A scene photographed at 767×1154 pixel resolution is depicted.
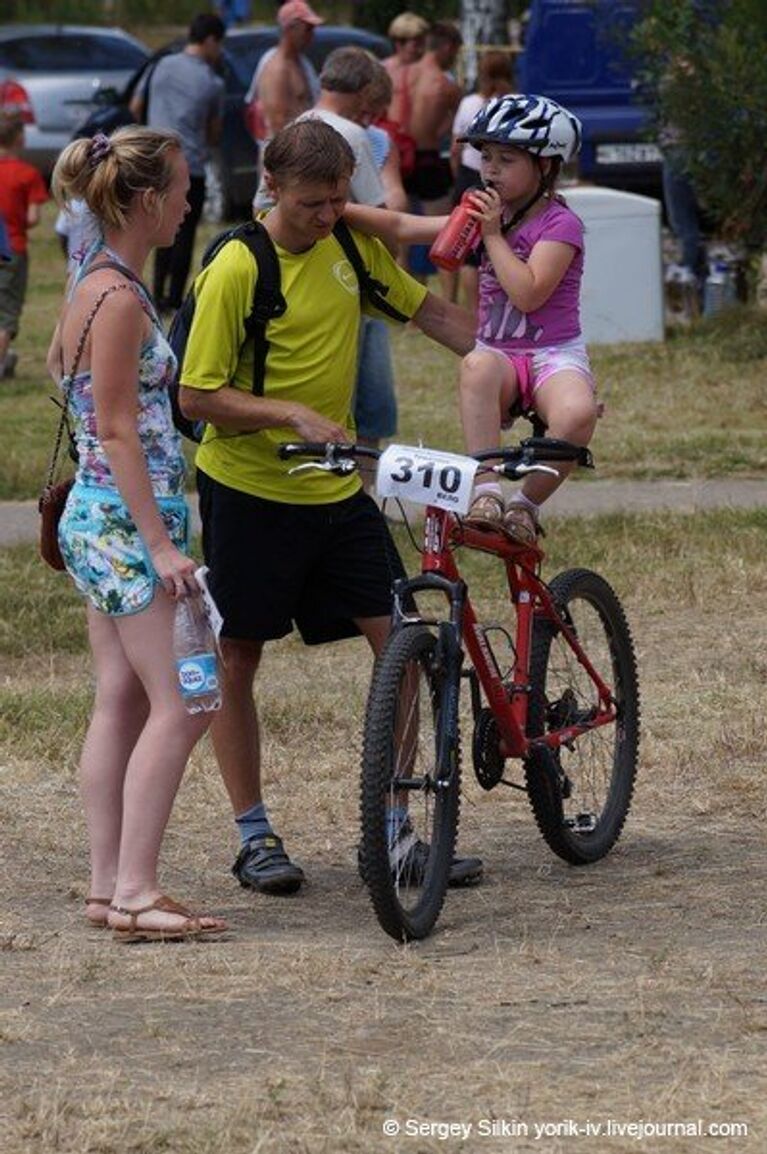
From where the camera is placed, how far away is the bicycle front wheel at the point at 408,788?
5.51m

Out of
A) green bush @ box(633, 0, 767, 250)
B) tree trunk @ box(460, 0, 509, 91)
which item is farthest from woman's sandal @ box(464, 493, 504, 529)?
tree trunk @ box(460, 0, 509, 91)

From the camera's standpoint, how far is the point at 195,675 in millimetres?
5656

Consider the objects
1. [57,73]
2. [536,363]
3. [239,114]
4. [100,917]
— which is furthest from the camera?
[57,73]

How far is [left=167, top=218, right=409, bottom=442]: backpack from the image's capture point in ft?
19.2

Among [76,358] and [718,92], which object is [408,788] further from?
[718,92]

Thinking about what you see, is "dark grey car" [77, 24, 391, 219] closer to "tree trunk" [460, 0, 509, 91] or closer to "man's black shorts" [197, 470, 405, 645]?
"tree trunk" [460, 0, 509, 91]

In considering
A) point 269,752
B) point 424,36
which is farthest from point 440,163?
point 269,752

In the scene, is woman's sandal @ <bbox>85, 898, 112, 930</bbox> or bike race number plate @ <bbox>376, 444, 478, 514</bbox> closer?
bike race number plate @ <bbox>376, 444, 478, 514</bbox>

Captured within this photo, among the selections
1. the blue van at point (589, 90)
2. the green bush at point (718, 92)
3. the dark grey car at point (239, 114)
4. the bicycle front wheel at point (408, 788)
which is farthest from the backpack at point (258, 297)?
the dark grey car at point (239, 114)

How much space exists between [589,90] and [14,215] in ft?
19.2

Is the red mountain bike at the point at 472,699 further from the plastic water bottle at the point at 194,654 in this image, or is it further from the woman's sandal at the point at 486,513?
the plastic water bottle at the point at 194,654

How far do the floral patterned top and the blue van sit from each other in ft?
48.2

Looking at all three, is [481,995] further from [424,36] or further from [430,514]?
[424,36]

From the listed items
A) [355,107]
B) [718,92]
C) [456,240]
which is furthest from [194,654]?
[718,92]
